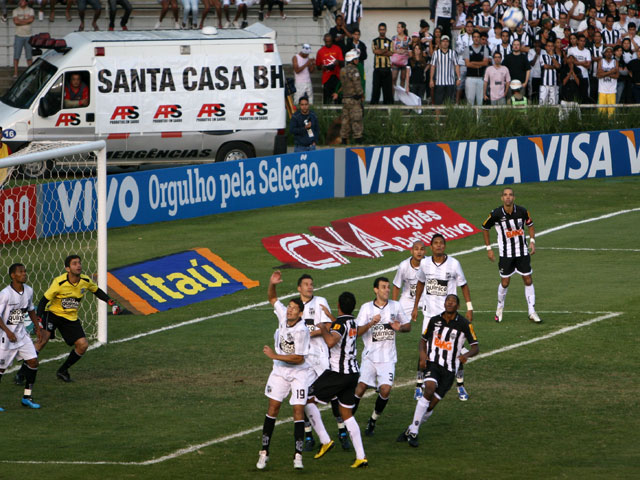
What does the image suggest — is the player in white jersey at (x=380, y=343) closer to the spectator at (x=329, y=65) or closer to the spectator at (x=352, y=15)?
the spectator at (x=329, y=65)

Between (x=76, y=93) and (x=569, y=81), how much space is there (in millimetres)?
15140

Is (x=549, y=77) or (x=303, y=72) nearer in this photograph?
(x=549, y=77)

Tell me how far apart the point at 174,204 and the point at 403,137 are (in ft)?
28.8

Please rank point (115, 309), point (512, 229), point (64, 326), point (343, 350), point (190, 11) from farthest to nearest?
point (190, 11) < point (115, 309) < point (512, 229) < point (64, 326) < point (343, 350)

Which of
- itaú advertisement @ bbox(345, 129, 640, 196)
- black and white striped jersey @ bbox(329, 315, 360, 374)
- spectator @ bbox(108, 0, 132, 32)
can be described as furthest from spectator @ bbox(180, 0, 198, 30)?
black and white striped jersey @ bbox(329, 315, 360, 374)

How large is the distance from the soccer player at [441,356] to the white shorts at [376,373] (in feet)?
1.27

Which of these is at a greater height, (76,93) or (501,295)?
(76,93)

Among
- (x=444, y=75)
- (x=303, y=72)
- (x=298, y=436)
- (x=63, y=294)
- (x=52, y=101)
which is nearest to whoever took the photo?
(x=298, y=436)

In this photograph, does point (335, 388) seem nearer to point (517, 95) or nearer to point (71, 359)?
point (71, 359)

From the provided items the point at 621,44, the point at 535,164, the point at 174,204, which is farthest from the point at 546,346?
the point at 621,44

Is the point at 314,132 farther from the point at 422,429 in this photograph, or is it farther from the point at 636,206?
the point at 422,429

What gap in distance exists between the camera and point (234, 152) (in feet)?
99.2

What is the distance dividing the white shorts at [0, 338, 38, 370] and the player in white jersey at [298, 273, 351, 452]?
395 cm

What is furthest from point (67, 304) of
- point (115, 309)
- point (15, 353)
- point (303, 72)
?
point (303, 72)
